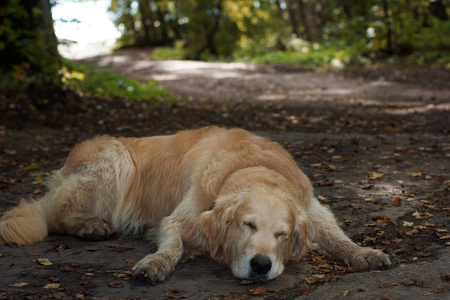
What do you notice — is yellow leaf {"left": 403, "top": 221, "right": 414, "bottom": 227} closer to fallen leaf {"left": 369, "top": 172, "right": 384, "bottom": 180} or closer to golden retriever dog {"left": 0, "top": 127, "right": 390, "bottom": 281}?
golden retriever dog {"left": 0, "top": 127, "right": 390, "bottom": 281}

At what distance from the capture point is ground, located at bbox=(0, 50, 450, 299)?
370 centimetres

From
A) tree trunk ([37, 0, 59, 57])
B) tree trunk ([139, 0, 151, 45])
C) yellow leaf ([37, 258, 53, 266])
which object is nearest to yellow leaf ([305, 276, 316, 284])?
yellow leaf ([37, 258, 53, 266])

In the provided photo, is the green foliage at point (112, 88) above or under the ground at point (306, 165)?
above

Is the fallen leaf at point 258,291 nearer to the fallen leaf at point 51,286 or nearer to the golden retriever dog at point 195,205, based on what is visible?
the golden retriever dog at point 195,205

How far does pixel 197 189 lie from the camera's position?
4488 millimetres

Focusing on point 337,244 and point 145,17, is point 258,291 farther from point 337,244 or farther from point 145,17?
point 145,17

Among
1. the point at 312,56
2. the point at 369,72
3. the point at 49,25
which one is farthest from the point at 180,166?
the point at 312,56

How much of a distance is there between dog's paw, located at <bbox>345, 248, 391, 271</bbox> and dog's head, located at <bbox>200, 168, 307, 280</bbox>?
0.46 meters

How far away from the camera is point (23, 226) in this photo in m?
4.88

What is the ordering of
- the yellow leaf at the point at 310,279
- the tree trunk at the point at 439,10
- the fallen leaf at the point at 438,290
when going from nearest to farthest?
the fallen leaf at the point at 438,290 → the yellow leaf at the point at 310,279 → the tree trunk at the point at 439,10

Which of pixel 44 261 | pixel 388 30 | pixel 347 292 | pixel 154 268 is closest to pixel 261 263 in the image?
pixel 347 292

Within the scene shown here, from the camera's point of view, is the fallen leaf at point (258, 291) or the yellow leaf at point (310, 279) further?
the yellow leaf at point (310, 279)

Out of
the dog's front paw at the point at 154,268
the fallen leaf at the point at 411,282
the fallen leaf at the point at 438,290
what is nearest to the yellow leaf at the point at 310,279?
the fallen leaf at the point at 411,282

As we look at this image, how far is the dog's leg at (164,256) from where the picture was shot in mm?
3837
